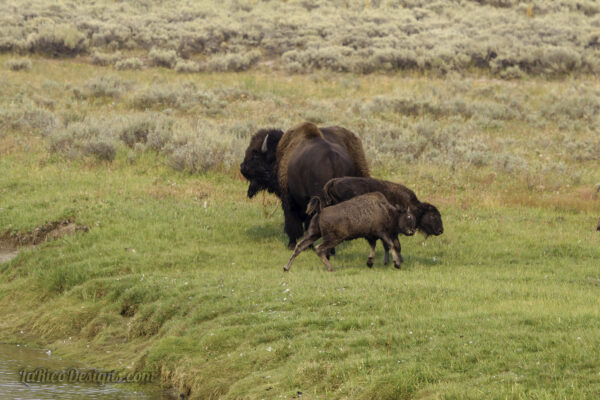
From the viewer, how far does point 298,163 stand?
12625mm

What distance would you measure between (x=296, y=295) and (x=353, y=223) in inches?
74.0

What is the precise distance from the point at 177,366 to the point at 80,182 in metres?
9.37

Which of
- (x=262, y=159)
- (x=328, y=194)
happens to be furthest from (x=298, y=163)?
(x=262, y=159)

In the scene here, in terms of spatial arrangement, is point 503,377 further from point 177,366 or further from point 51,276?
point 51,276

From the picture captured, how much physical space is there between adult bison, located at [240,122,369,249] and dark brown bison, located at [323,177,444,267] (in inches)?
15.3

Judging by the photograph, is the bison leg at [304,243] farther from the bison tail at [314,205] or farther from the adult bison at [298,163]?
the adult bison at [298,163]

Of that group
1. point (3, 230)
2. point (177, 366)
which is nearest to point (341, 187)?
point (177, 366)

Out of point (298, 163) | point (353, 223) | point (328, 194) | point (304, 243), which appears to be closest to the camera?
point (353, 223)

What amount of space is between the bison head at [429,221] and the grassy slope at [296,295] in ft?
1.56

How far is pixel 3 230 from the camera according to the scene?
14258 millimetres

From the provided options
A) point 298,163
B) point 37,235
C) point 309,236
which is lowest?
point 37,235

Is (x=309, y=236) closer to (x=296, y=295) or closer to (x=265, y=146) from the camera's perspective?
(x=296, y=295)

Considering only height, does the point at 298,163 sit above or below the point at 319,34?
above

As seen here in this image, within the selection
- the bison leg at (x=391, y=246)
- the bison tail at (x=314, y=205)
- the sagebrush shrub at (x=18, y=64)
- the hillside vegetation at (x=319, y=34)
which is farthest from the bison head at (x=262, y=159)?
the hillside vegetation at (x=319, y=34)
